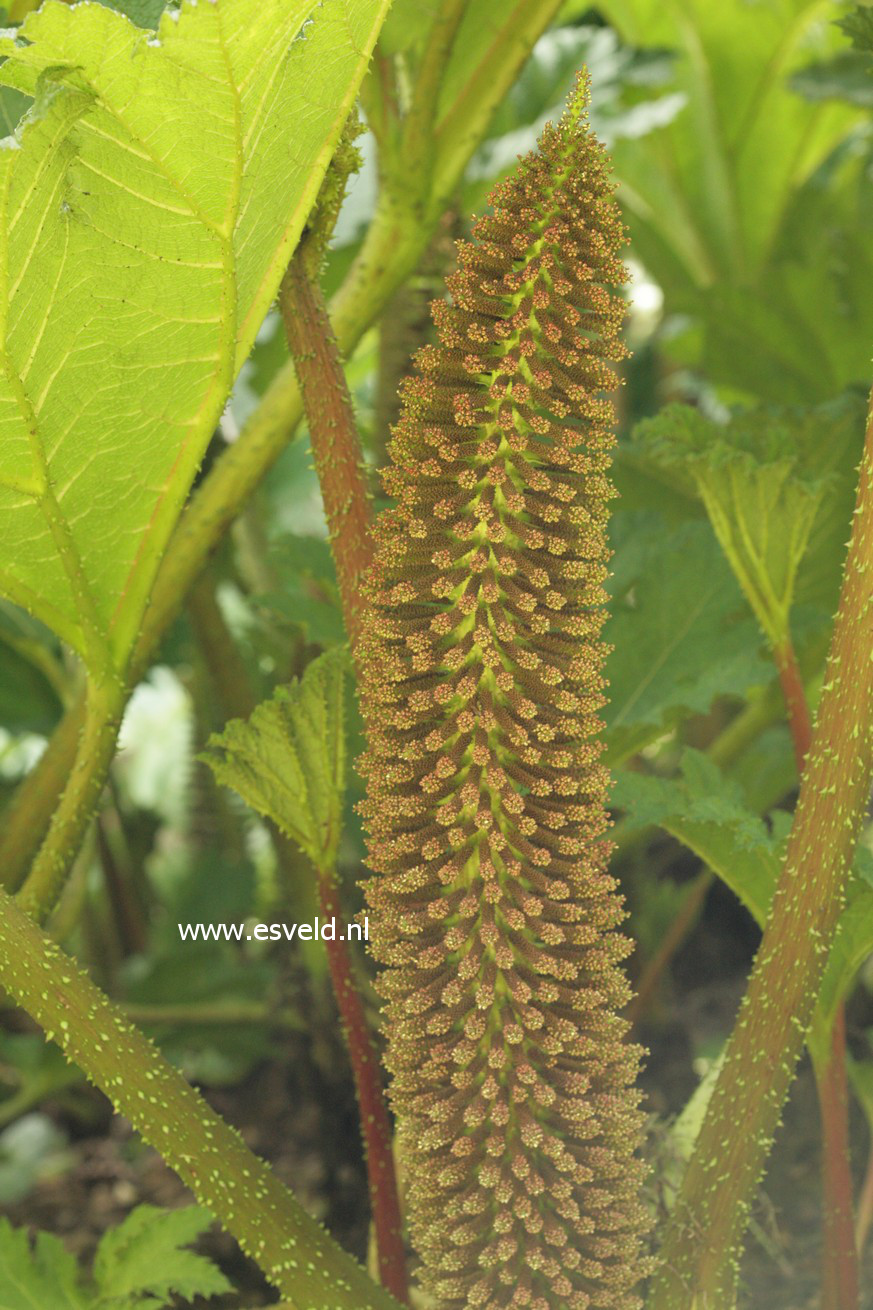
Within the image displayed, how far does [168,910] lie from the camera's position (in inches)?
60.6

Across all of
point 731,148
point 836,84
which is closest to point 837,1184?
point 836,84

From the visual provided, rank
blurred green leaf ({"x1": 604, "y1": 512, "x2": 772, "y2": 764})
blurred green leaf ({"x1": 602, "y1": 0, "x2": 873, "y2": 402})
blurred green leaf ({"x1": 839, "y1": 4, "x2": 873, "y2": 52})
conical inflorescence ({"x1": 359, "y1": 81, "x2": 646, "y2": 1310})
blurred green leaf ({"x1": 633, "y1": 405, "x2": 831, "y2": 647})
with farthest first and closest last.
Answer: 1. blurred green leaf ({"x1": 602, "y1": 0, "x2": 873, "y2": 402})
2. blurred green leaf ({"x1": 604, "y1": 512, "x2": 772, "y2": 764})
3. blurred green leaf ({"x1": 633, "y1": 405, "x2": 831, "y2": 647})
4. blurred green leaf ({"x1": 839, "y1": 4, "x2": 873, "y2": 52})
5. conical inflorescence ({"x1": 359, "y1": 81, "x2": 646, "y2": 1310})

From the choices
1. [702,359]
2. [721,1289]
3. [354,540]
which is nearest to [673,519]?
[702,359]

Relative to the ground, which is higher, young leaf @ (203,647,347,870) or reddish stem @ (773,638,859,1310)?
young leaf @ (203,647,347,870)

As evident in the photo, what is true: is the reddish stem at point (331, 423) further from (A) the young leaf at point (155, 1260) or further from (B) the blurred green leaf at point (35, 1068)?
(B) the blurred green leaf at point (35, 1068)

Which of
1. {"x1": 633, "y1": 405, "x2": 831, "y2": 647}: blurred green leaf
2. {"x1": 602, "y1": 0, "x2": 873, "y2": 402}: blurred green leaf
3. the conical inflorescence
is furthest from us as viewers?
{"x1": 602, "y1": 0, "x2": 873, "y2": 402}: blurred green leaf

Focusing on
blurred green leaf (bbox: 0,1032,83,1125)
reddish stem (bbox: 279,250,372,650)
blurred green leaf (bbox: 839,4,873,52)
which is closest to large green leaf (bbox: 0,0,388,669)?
reddish stem (bbox: 279,250,372,650)

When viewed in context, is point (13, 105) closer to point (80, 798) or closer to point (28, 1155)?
point (80, 798)

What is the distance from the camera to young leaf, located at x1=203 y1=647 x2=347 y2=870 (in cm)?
64

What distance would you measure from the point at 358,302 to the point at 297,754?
345mm

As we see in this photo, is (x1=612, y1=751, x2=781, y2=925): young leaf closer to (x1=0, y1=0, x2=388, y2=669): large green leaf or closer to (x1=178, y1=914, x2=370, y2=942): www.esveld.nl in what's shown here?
(x1=178, y1=914, x2=370, y2=942): www.esveld.nl

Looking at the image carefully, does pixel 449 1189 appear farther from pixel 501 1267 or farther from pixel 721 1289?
pixel 721 1289

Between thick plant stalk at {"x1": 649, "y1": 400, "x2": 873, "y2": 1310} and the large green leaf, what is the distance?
0.28 meters

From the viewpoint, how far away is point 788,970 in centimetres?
57
